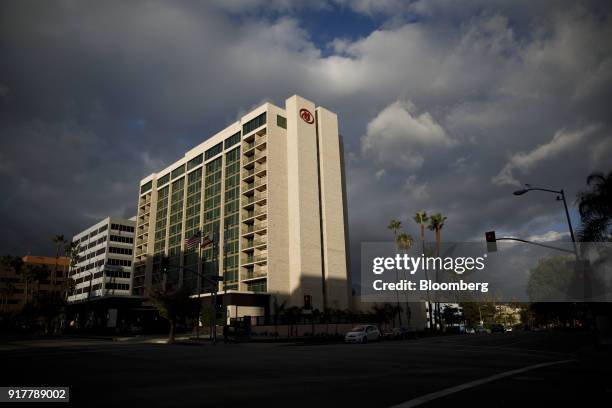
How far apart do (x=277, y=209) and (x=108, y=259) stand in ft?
197

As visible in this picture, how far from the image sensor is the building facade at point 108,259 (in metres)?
102

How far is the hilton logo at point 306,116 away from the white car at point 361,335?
3750 cm

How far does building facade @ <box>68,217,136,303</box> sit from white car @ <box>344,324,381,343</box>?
75.6 metres

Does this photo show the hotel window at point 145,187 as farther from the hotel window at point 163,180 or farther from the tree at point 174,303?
the tree at point 174,303

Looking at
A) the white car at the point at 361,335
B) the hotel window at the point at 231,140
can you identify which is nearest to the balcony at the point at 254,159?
the hotel window at the point at 231,140

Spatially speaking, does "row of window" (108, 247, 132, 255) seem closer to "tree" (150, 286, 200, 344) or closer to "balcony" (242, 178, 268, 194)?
"balcony" (242, 178, 268, 194)

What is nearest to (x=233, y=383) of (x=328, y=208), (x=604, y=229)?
(x=604, y=229)

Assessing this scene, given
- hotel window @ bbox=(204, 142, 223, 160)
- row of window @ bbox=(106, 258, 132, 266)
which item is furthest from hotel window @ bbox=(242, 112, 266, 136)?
row of window @ bbox=(106, 258, 132, 266)

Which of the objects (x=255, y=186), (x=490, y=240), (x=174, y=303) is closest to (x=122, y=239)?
(x=255, y=186)

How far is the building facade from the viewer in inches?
4023

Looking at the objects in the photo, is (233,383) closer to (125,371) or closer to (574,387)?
(125,371)

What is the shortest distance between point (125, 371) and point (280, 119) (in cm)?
5772

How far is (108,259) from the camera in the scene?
→ 340 feet

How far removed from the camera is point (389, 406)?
783 centimetres
